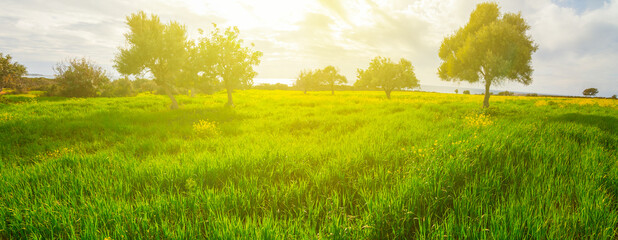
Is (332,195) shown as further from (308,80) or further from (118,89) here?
(308,80)

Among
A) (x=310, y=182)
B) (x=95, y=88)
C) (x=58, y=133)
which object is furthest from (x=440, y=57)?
(x=95, y=88)

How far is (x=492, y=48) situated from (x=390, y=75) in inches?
693

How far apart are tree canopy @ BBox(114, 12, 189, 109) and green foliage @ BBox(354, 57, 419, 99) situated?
27368mm

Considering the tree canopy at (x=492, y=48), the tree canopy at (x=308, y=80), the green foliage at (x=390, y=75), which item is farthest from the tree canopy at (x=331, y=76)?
the tree canopy at (x=492, y=48)

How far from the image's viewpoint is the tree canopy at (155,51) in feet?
49.9

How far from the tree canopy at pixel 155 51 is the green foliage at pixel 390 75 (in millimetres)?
27368

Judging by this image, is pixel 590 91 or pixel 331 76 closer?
pixel 590 91

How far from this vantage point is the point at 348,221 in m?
2.34

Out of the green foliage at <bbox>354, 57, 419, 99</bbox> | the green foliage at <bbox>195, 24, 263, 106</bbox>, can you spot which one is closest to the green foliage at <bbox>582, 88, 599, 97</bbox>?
the green foliage at <bbox>354, 57, 419, 99</bbox>

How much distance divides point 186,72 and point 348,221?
19.2 metres

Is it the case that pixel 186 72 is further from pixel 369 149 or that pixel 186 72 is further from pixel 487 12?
pixel 487 12

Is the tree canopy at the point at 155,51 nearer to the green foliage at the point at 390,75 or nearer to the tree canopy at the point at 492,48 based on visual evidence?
the tree canopy at the point at 492,48

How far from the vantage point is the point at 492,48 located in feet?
53.7

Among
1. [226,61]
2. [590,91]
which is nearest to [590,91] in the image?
[590,91]
